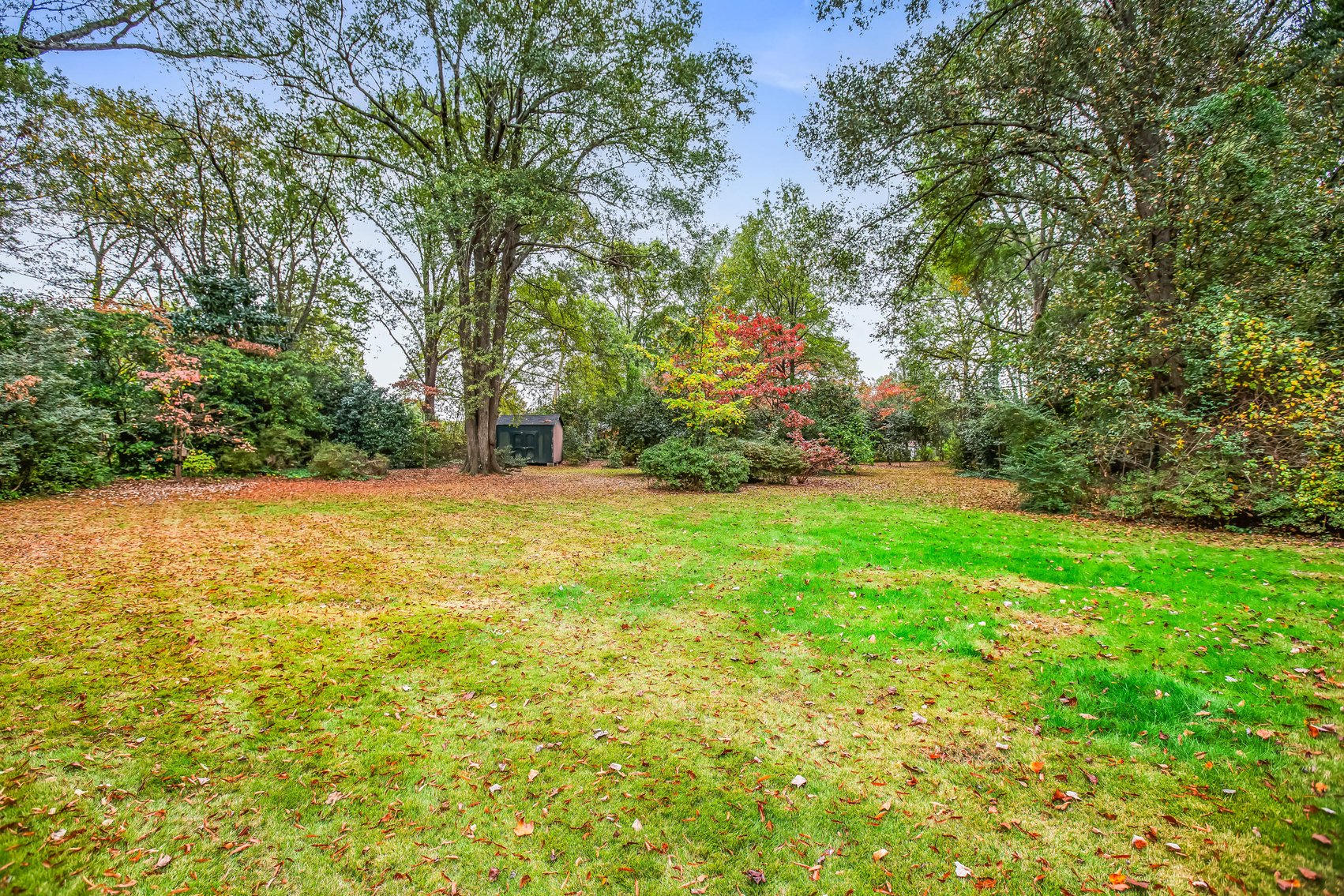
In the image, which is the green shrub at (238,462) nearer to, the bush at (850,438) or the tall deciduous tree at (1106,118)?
the tall deciduous tree at (1106,118)

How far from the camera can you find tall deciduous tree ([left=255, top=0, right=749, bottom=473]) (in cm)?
1142

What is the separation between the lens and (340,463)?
13852mm

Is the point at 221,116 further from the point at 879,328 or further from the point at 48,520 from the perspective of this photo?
the point at 879,328

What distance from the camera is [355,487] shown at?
11891 mm

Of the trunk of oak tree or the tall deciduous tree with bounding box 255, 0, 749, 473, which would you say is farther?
the trunk of oak tree

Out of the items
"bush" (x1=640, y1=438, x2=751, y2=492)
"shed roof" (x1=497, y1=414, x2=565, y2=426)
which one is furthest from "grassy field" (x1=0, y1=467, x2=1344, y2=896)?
"shed roof" (x1=497, y1=414, x2=565, y2=426)

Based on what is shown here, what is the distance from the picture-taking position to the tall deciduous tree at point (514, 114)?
1142 centimetres

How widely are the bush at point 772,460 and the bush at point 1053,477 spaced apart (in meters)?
5.12

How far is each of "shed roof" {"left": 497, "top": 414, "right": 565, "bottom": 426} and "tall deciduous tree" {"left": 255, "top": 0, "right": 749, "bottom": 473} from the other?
8.61m

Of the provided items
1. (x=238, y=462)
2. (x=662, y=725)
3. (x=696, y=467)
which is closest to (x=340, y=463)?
(x=238, y=462)

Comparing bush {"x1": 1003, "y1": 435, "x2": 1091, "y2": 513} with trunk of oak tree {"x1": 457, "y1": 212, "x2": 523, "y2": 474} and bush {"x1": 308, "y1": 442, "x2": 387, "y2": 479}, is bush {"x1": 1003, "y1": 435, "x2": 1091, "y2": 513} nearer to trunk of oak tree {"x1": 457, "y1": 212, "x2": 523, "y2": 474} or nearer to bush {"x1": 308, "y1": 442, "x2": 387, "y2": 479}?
trunk of oak tree {"x1": 457, "y1": 212, "x2": 523, "y2": 474}

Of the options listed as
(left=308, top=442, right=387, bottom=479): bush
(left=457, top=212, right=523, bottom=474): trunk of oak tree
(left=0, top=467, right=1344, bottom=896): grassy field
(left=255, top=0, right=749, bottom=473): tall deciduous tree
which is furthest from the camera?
(left=457, top=212, right=523, bottom=474): trunk of oak tree

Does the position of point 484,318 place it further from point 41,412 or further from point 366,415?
point 41,412

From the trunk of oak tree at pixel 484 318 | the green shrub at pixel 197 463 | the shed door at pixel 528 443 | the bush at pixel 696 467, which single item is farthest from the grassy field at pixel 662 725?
the shed door at pixel 528 443
